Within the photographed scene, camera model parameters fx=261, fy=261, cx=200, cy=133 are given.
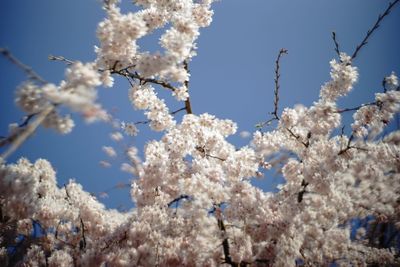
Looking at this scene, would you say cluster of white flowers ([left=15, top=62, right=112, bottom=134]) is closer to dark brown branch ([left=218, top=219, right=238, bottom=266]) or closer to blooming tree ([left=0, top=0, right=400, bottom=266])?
blooming tree ([left=0, top=0, right=400, bottom=266])

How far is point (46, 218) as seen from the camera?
8.90 metres

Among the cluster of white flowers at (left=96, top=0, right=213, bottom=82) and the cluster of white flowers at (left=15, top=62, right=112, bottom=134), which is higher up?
the cluster of white flowers at (left=96, top=0, right=213, bottom=82)

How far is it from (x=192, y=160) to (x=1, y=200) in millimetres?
3751

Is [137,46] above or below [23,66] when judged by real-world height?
above

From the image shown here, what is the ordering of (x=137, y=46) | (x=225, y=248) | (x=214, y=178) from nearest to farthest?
1. (x=137, y=46)
2. (x=214, y=178)
3. (x=225, y=248)

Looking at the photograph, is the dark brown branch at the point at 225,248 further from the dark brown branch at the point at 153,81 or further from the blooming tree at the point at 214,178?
the dark brown branch at the point at 153,81

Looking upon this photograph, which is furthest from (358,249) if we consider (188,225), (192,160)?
(192,160)

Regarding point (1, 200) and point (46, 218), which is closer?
point (1, 200)

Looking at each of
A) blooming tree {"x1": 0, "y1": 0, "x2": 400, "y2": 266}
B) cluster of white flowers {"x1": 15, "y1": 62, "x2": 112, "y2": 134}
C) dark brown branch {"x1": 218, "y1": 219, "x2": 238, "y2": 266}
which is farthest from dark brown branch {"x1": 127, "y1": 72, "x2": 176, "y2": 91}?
dark brown branch {"x1": 218, "y1": 219, "x2": 238, "y2": 266}

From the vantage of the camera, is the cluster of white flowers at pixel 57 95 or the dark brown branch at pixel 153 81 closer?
the cluster of white flowers at pixel 57 95

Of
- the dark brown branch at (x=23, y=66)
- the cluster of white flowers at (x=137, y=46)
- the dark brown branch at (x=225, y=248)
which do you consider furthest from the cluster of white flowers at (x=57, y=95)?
the dark brown branch at (x=225, y=248)

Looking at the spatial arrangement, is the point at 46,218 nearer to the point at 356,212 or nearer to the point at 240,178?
the point at 240,178

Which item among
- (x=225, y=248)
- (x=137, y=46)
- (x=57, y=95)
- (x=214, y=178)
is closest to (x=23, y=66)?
(x=57, y=95)

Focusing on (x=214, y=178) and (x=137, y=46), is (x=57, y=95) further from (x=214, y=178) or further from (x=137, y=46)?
(x=214, y=178)
